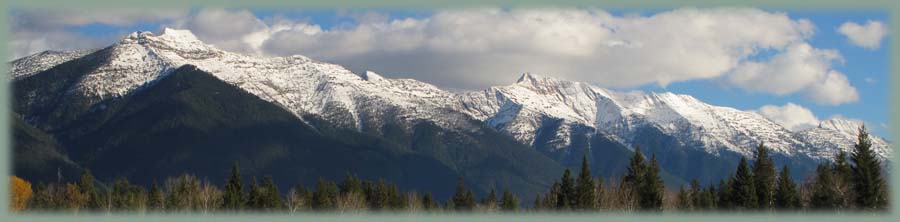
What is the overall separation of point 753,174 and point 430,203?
242 feet

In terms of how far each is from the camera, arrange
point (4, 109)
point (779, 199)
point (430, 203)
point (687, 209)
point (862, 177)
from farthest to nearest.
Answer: point (430, 203)
point (687, 209)
point (779, 199)
point (862, 177)
point (4, 109)

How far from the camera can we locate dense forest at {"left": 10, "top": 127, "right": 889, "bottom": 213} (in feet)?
366

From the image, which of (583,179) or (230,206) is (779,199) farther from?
(230,206)

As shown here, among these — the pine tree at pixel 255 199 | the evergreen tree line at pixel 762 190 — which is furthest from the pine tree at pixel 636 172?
the pine tree at pixel 255 199

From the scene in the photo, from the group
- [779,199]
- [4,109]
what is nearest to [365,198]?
[779,199]

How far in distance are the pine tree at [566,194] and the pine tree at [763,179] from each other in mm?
22560

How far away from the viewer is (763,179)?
125375 millimetres

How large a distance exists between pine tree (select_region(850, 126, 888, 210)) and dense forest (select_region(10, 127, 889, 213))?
10cm

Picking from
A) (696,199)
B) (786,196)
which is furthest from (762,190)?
(696,199)

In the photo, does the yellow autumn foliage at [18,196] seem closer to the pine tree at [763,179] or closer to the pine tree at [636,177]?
the pine tree at [636,177]

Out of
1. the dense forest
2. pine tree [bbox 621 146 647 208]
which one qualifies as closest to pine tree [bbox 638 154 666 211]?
the dense forest

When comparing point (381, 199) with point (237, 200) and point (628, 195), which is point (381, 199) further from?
point (628, 195)

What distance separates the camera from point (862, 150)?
112625 mm

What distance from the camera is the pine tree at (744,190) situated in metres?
122
